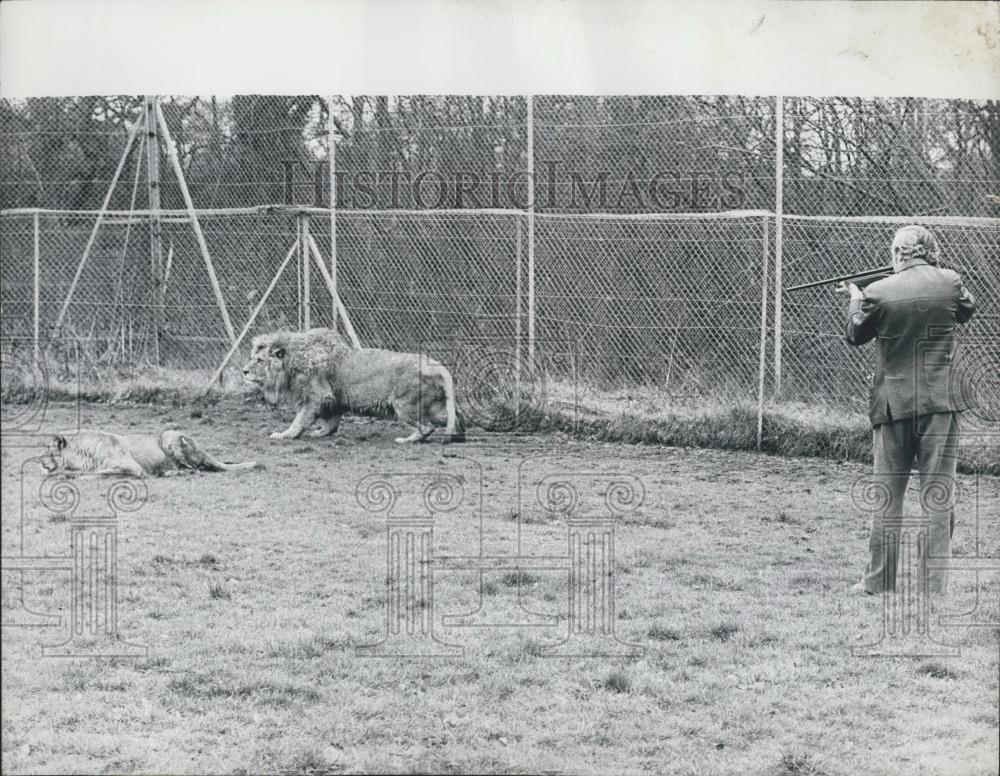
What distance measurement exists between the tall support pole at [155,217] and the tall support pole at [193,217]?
3 cm

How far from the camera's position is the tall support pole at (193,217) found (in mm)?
4180

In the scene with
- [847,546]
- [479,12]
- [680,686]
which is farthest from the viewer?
[847,546]

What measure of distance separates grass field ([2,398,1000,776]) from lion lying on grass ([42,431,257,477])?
2.4 inches

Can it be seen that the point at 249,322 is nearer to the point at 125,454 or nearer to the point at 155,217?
the point at 155,217

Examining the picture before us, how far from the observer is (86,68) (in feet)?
12.9

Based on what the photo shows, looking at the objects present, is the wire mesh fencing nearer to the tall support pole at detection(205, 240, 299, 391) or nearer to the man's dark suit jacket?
the tall support pole at detection(205, 240, 299, 391)

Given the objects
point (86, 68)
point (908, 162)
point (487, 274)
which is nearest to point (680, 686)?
point (487, 274)

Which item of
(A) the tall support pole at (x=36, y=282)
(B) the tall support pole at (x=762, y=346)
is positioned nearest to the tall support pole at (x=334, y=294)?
(A) the tall support pole at (x=36, y=282)

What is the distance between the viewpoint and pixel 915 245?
164 inches

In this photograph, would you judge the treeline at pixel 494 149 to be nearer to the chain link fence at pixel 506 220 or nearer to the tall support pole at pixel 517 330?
the chain link fence at pixel 506 220

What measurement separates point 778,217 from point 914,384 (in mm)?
990

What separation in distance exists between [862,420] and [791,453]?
1.13ft

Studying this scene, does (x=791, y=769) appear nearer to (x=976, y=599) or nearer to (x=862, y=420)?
(x=976, y=599)

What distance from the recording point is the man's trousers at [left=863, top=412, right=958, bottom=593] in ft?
14.0
